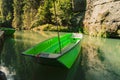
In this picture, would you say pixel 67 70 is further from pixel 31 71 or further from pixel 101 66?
pixel 101 66

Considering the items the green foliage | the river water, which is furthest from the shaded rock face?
the river water

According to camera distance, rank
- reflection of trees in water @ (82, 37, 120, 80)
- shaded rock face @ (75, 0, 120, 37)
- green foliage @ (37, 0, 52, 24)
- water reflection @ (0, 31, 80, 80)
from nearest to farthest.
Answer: water reflection @ (0, 31, 80, 80) → reflection of trees in water @ (82, 37, 120, 80) → shaded rock face @ (75, 0, 120, 37) → green foliage @ (37, 0, 52, 24)

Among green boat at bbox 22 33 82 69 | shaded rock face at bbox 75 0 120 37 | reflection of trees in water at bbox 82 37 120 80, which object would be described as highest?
shaded rock face at bbox 75 0 120 37

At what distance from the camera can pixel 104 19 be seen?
3306 cm

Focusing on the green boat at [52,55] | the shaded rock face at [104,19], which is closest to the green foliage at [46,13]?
the shaded rock face at [104,19]

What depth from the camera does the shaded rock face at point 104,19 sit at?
3090cm

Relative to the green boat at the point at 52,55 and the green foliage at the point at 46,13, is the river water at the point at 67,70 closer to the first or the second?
the green boat at the point at 52,55

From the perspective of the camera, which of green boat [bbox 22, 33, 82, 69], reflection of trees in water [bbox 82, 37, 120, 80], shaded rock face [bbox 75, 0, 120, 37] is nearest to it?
green boat [bbox 22, 33, 82, 69]

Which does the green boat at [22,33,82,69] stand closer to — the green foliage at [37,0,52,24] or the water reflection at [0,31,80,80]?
Result: the water reflection at [0,31,80,80]

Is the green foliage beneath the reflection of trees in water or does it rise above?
above

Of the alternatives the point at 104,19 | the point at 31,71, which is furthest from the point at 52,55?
the point at 104,19

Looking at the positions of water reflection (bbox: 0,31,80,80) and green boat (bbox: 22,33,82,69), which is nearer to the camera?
green boat (bbox: 22,33,82,69)

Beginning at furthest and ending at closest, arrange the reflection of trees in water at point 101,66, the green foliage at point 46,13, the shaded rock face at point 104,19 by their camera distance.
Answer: the green foliage at point 46,13
the shaded rock face at point 104,19
the reflection of trees in water at point 101,66

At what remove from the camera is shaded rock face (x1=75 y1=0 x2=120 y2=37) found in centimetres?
3090
